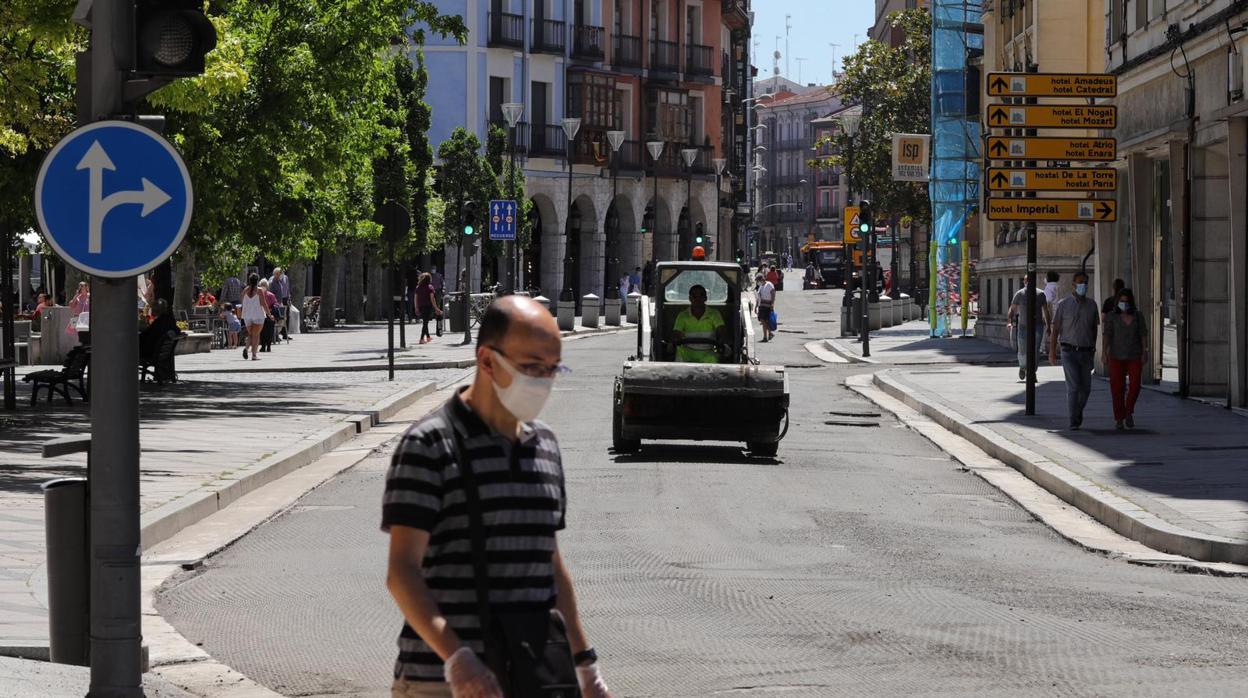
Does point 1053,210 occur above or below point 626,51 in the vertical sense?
below

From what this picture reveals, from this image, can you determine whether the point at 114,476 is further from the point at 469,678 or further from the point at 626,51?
the point at 626,51

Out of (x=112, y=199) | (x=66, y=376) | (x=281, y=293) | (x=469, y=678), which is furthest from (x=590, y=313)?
(x=469, y=678)

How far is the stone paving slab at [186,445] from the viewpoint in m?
10.5

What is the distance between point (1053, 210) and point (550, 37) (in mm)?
55623

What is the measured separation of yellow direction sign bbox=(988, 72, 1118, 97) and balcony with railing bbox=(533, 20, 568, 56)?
5439 centimetres

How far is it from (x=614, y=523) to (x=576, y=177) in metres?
66.1

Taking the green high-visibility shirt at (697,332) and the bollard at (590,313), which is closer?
the green high-visibility shirt at (697,332)

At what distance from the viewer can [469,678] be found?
3.90 metres

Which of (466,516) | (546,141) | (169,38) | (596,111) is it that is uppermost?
(596,111)

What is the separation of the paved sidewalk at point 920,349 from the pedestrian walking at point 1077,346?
1633 centimetres

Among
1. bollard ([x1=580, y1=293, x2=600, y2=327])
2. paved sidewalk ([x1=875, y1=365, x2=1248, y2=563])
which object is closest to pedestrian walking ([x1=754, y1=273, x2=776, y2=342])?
bollard ([x1=580, y1=293, x2=600, y2=327])

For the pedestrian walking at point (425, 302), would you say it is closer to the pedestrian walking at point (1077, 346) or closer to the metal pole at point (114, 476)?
the pedestrian walking at point (1077, 346)

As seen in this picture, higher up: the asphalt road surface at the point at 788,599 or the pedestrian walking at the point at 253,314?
the pedestrian walking at the point at 253,314

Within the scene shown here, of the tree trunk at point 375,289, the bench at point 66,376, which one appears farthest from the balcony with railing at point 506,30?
the bench at point 66,376
